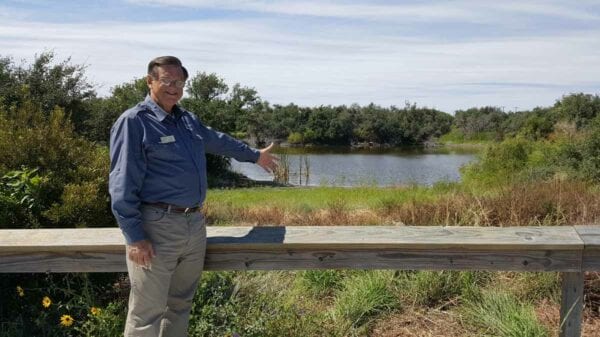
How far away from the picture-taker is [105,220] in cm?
442

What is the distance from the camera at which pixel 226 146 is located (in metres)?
3.22

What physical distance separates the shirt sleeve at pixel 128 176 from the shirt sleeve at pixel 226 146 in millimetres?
520

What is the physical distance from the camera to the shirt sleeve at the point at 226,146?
315 centimetres

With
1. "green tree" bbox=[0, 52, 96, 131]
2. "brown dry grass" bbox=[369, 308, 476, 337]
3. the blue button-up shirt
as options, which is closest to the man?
the blue button-up shirt

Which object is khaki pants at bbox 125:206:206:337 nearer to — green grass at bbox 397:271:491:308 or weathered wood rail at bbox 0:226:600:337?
weathered wood rail at bbox 0:226:600:337

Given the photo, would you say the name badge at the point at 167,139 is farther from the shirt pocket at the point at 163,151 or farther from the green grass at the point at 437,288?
the green grass at the point at 437,288

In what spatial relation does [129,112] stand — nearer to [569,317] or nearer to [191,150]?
[191,150]

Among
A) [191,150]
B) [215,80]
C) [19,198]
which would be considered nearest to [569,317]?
[191,150]

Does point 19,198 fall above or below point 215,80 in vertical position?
below

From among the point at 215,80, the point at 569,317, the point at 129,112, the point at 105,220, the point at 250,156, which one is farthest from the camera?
the point at 215,80

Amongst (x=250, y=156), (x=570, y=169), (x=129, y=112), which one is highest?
(x=129, y=112)

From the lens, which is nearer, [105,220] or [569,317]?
[569,317]

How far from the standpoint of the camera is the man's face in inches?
110

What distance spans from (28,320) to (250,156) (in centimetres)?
175
